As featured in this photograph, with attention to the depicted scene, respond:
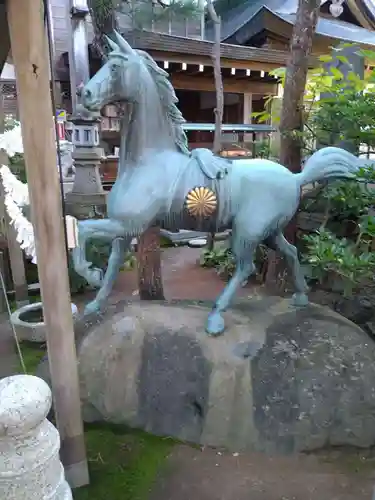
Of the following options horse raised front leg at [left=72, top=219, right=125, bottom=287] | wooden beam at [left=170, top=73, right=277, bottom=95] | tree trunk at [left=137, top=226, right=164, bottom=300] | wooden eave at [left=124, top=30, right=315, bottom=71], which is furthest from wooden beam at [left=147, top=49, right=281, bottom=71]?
horse raised front leg at [left=72, top=219, right=125, bottom=287]

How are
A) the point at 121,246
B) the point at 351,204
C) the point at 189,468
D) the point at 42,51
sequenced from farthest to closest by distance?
the point at 351,204 → the point at 121,246 → the point at 189,468 → the point at 42,51

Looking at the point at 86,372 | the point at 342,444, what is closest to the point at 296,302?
the point at 342,444

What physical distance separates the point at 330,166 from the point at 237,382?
1.50 metres

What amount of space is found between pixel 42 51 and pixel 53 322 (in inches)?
46.4

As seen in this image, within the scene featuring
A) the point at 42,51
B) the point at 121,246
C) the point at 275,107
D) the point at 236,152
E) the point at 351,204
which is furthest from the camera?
the point at 236,152

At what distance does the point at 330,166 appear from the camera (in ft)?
9.21

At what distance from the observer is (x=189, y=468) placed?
243cm

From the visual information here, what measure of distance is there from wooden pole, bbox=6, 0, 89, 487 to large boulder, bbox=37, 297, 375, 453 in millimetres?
506

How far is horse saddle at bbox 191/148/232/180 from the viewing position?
2719 mm

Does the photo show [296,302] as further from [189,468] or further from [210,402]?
[189,468]

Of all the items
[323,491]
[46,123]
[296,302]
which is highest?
[46,123]

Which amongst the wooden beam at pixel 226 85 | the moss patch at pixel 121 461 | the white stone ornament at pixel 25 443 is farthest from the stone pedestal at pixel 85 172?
the wooden beam at pixel 226 85

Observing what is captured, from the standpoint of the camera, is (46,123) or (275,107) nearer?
(46,123)

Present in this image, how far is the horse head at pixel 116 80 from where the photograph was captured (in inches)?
97.7
